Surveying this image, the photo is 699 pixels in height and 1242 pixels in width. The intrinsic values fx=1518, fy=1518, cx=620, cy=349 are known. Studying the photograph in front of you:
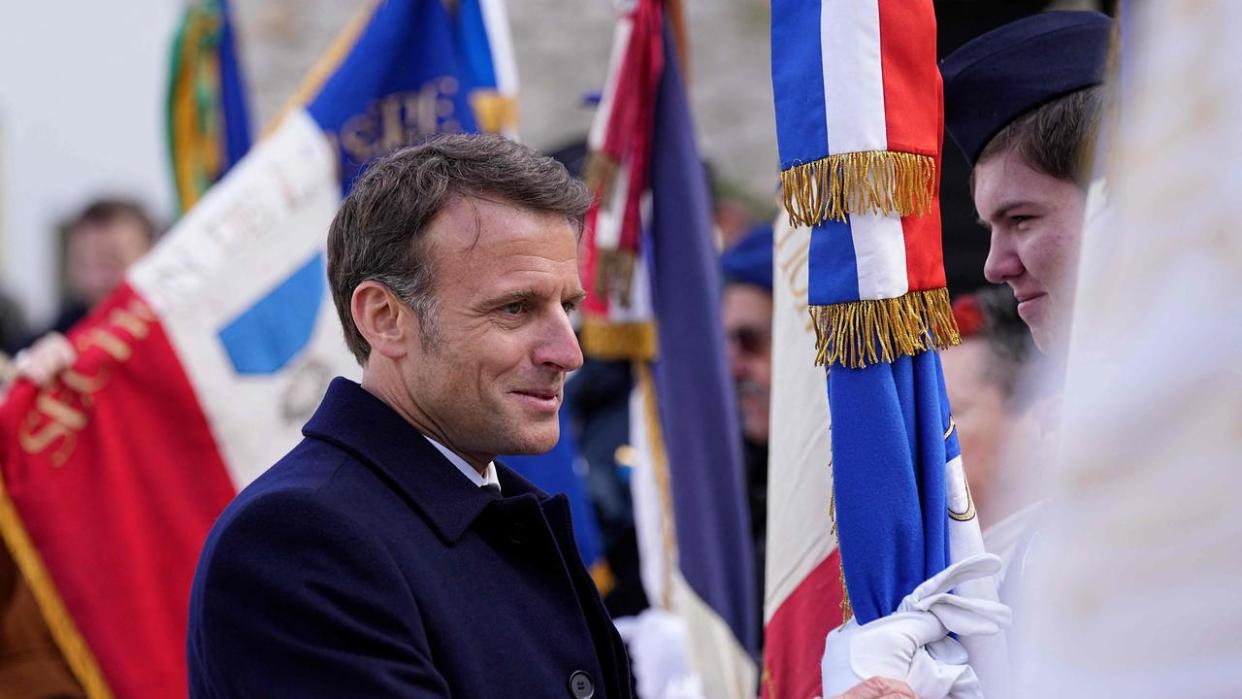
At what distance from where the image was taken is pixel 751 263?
4.83m

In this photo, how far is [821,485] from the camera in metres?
2.51

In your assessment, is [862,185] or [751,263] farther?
[751,263]

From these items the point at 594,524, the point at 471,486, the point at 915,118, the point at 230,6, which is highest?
the point at 230,6

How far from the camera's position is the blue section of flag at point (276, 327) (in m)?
3.97

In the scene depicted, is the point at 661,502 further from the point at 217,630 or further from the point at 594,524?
the point at 217,630

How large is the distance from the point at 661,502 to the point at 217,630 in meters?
2.74

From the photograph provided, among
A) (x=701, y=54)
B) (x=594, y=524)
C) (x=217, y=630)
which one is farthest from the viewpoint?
(x=701, y=54)

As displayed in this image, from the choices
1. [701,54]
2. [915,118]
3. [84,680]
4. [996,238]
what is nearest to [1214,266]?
[915,118]

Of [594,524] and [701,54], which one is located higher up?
[701,54]

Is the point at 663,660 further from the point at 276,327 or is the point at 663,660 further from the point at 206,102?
the point at 206,102

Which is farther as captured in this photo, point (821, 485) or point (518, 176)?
point (821, 485)

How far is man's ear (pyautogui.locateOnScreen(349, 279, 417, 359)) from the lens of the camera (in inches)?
81.3

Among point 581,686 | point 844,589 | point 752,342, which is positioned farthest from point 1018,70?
point 752,342

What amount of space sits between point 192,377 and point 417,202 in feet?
6.69
